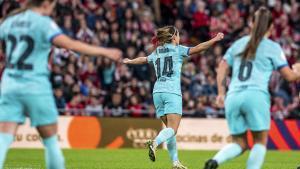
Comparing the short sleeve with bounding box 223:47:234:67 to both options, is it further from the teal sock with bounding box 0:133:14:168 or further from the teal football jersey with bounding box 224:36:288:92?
the teal sock with bounding box 0:133:14:168

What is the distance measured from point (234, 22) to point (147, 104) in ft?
18.7

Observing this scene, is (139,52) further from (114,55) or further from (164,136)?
(114,55)

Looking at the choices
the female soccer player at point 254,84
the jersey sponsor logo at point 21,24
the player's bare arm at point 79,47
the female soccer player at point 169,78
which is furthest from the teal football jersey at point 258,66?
the female soccer player at point 169,78

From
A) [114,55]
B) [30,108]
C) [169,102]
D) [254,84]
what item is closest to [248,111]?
[254,84]

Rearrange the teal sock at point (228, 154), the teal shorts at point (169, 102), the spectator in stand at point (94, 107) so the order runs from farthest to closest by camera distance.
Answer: the spectator in stand at point (94, 107) < the teal shorts at point (169, 102) < the teal sock at point (228, 154)

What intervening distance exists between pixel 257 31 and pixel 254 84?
0.61 m

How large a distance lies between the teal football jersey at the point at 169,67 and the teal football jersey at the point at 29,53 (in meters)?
4.97

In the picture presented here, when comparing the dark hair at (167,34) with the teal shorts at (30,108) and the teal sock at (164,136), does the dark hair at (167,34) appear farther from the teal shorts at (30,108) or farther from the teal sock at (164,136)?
the teal shorts at (30,108)

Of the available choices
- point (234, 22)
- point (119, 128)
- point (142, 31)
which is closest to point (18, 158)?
point (119, 128)

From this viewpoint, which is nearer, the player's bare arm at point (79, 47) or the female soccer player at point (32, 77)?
the player's bare arm at point (79, 47)

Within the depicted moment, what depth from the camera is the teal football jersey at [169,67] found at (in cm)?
1320

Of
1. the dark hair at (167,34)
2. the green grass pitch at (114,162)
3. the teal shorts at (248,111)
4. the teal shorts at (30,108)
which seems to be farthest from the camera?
the green grass pitch at (114,162)

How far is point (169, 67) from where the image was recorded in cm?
1321

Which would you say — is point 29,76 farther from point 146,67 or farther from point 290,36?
point 290,36
